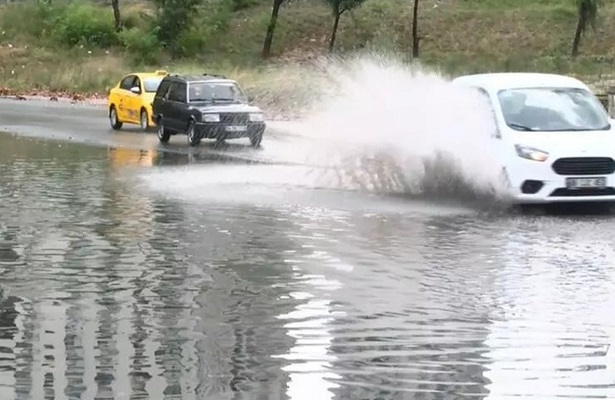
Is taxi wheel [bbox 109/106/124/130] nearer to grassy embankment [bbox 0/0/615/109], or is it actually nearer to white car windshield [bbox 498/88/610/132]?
white car windshield [bbox 498/88/610/132]

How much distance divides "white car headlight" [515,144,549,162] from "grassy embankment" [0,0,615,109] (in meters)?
45.1

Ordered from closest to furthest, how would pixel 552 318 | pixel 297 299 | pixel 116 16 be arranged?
pixel 552 318 → pixel 297 299 → pixel 116 16

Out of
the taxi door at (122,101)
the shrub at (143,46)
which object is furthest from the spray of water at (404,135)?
the shrub at (143,46)

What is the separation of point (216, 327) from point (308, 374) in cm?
152

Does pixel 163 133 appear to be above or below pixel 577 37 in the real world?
below

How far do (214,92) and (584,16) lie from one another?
41733 mm

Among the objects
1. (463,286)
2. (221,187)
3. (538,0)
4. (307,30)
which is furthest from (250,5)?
(463,286)

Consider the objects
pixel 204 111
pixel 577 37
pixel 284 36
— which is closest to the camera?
pixel 204 111

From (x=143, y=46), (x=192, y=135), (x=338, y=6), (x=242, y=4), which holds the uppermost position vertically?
(x=242, y=4)

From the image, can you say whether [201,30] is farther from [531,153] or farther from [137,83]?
[531,153]

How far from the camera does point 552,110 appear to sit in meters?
17.0

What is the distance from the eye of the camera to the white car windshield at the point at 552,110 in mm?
16734

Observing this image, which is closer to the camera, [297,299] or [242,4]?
[297,299]

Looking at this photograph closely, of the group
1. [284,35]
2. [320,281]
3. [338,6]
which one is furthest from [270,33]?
[320,281]
